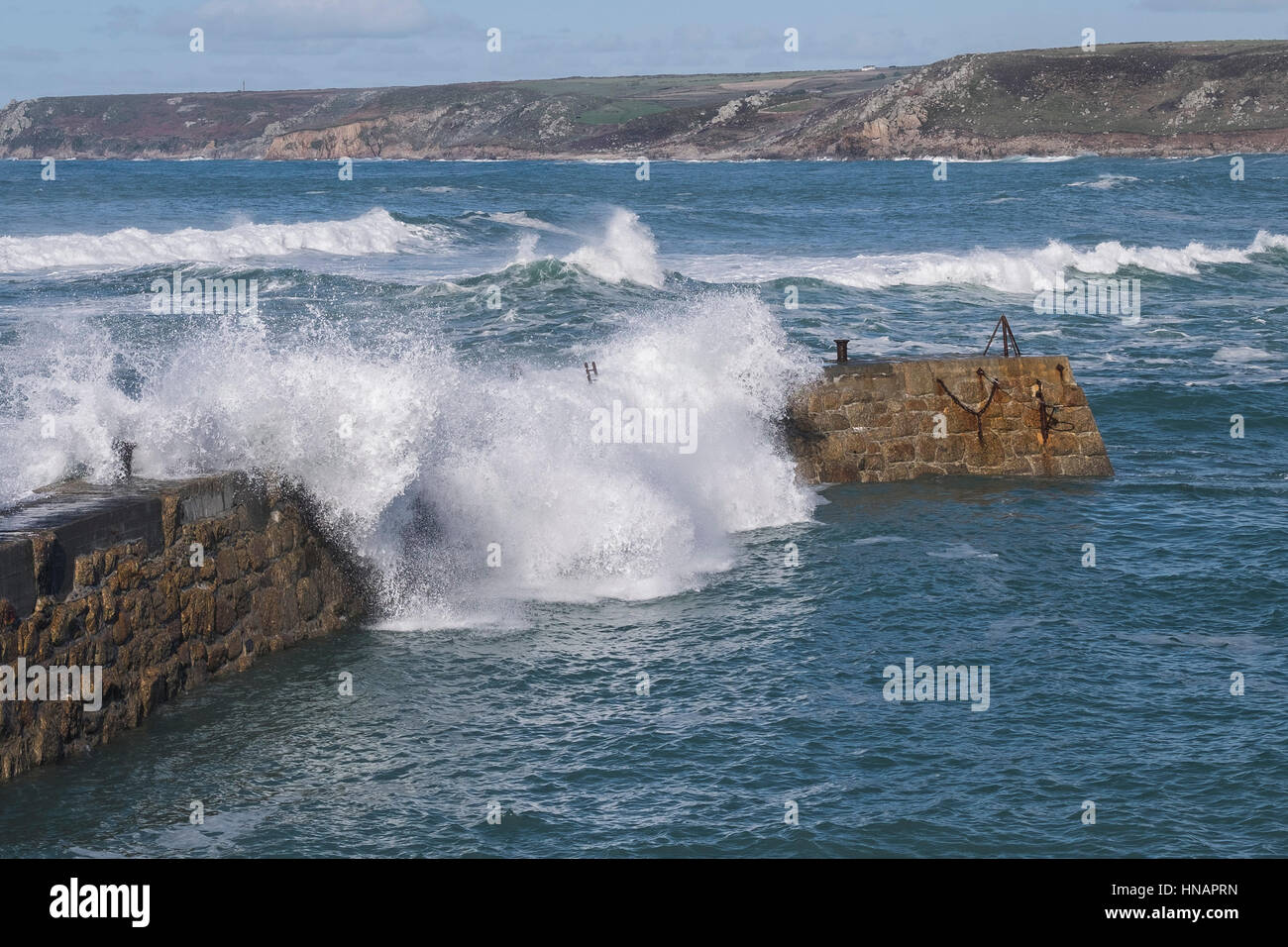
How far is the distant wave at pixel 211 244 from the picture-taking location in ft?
107

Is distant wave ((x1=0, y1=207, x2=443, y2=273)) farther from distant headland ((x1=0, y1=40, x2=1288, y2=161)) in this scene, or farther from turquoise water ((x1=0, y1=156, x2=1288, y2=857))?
distant headland ((x1=0, y1=40, x2=1288, y2=161))

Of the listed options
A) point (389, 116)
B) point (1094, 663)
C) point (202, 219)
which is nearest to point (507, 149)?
point (389, 116)

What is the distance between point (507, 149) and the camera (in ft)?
491

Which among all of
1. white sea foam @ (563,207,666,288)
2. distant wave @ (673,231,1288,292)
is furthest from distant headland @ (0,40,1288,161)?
white sea foam @ (563,207,666,288)

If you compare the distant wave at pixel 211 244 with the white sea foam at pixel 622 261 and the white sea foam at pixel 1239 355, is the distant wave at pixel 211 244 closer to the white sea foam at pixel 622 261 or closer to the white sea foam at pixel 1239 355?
the white sea foam at pixel 622 261

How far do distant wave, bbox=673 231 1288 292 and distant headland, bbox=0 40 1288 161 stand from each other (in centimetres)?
8246

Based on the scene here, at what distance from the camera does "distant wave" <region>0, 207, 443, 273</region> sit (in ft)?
107

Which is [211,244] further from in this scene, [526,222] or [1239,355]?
[1239,355]

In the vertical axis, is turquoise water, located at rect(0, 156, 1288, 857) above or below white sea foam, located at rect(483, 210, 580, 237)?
below

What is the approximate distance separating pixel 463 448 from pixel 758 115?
140 m

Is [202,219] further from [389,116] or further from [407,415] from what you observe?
[389,116]

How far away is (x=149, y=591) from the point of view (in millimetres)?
8266

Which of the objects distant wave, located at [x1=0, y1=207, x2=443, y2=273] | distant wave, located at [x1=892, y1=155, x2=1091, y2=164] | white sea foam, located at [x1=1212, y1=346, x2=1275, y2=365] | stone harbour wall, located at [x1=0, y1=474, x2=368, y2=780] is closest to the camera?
stone harbour wall, located at [x1=0, y1=474, x2=368, y2=780]

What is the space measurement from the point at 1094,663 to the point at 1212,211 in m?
45.2
